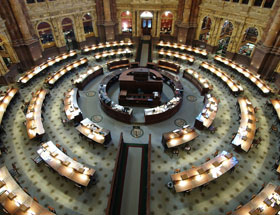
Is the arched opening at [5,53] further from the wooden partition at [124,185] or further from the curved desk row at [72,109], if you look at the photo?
the wooden partition at [124,185]

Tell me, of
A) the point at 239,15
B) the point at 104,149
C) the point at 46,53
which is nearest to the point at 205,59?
the point at 239,15

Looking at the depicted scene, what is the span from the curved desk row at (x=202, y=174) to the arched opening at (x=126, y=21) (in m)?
25.5

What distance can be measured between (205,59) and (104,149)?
19268 mm

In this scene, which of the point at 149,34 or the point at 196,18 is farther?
the point at 149,34

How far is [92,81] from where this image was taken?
67.2ft

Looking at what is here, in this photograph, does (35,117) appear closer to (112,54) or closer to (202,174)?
(202,174)

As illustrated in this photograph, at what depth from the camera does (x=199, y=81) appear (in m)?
18.9

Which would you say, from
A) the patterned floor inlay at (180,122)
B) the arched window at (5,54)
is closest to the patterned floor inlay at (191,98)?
the patterned floor inlay at (180,122)

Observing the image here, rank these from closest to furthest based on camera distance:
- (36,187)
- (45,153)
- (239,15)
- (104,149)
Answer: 1. (36,187)
2. (45,153)
3. (104,149)
4. (239,15)

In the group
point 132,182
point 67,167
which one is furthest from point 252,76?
point 67,167

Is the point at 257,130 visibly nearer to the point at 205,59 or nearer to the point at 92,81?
the point at 205,59

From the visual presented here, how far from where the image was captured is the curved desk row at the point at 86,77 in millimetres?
18759

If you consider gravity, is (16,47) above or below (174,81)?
above

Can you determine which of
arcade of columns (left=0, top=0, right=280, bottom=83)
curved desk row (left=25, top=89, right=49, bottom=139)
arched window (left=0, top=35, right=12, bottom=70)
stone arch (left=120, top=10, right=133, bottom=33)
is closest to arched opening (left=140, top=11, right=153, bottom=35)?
arcade of columns (left=0, top=0, right=280, bottom=83)
